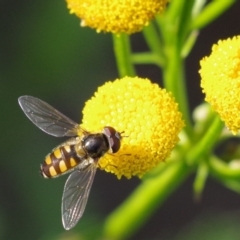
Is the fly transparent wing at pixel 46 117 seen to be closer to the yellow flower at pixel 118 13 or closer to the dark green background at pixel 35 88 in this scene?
the yellow flower at pixel 118 13

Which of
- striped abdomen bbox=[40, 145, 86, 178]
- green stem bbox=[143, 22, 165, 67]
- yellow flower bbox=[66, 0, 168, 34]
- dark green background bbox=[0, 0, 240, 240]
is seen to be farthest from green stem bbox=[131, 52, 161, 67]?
dark green background bbox=[0, 0, 240, 240]

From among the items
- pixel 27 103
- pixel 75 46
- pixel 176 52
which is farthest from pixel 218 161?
pixel 75 46

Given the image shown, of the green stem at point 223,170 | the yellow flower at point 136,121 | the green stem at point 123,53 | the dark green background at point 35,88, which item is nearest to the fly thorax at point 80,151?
the yellow flower at point 136,121

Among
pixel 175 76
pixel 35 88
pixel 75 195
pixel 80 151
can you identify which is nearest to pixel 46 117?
pixel 80 151

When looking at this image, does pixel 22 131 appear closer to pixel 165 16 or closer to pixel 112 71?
pixel 112 71

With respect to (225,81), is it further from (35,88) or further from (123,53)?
(35,88)
